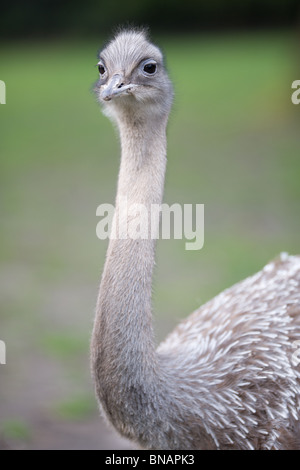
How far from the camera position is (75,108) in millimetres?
16844

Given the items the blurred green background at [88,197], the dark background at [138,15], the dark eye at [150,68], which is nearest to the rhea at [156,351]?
the dark eye at [150,68]

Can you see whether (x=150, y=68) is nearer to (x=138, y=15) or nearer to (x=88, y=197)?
(x=88, y=197)

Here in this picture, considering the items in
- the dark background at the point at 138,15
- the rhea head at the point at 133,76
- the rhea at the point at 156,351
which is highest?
the dark background at the point at 138,15

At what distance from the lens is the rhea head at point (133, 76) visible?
301 centimetres

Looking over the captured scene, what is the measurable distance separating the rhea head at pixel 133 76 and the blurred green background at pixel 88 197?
1.20 ft

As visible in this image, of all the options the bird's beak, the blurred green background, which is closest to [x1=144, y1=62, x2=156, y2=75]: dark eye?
the bird's beak

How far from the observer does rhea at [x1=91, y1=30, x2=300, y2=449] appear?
3014 mm

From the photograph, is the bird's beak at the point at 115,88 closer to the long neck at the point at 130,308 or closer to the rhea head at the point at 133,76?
the rhea head at the point at 133,76

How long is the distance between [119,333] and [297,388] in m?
0.91

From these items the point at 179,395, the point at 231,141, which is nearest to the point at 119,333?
the point at 179,395

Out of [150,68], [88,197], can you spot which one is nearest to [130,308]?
[150,68]

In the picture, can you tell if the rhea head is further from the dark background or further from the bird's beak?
the dark background

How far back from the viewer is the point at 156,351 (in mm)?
3232
